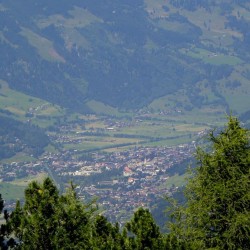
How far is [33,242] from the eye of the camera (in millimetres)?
31766

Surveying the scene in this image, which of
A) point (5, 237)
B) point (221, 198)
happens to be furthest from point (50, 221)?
point (221, 198)

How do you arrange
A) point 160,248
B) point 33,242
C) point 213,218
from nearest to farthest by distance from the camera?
point 160,248 → point 213,218 → point 33,242

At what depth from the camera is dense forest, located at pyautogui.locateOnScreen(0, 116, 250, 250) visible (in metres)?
28.3

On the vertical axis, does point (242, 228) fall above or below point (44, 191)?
below

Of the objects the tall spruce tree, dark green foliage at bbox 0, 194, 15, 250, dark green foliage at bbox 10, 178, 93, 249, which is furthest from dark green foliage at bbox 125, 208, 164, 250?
dark green foliage at bbox 0, 194, 15, 250

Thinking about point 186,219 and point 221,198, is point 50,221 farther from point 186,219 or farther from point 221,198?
point 221,198

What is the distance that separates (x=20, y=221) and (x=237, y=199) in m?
10.8

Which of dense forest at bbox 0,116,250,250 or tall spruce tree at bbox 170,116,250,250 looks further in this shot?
tall spruce tree at bbox 170,116,250,250

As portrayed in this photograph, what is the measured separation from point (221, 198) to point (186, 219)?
8.18 ft

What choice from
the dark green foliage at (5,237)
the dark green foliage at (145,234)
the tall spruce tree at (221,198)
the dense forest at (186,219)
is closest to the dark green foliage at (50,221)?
the dense forest at (186,219)

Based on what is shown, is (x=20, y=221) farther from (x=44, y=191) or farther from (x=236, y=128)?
(x=236, y=128)

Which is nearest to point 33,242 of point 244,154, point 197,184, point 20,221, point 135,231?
point 20,221

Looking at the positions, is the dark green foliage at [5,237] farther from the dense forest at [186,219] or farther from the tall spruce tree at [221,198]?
the tall spruce tree at [221,198]

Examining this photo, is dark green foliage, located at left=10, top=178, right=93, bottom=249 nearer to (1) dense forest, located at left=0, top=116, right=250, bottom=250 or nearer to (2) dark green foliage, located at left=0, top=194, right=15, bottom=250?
(1) dense forest, located at left=0, top=116, right=250, bottom=250
